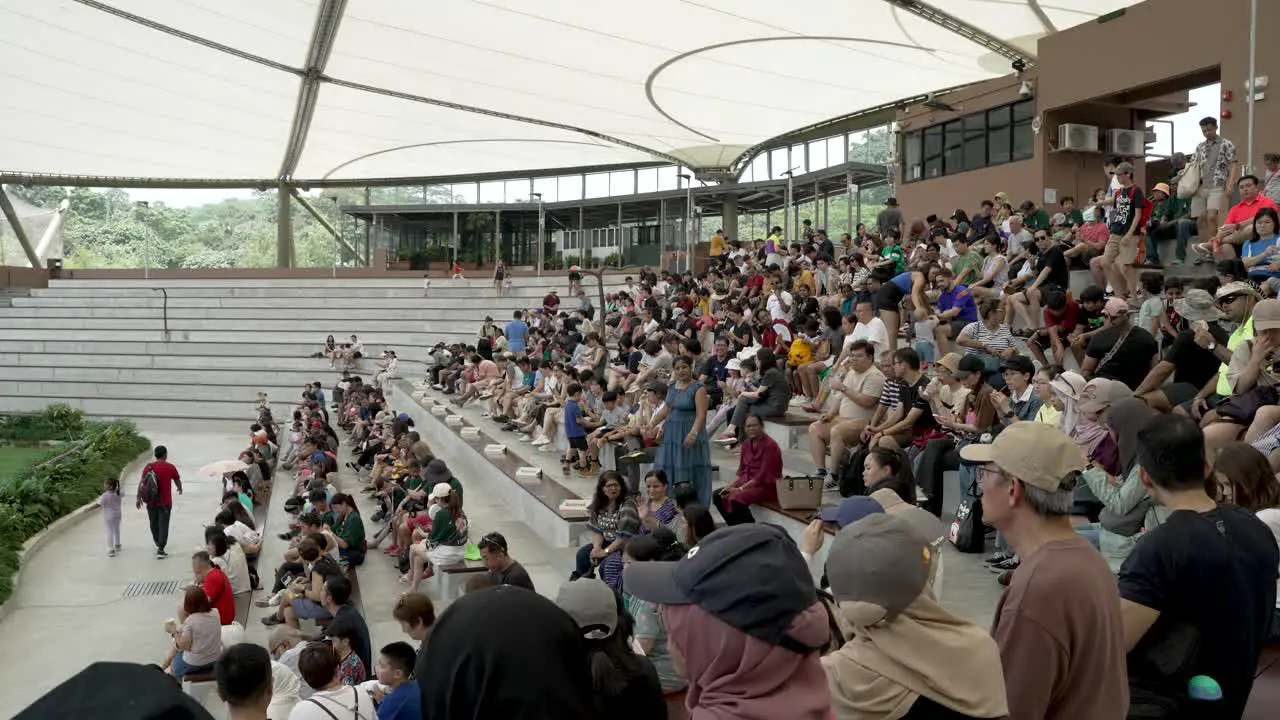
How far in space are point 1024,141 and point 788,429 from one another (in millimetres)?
12244

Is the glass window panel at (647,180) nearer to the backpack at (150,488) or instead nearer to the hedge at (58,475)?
the hedge at (58,475)

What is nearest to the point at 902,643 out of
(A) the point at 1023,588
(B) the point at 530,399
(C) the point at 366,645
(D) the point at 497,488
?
(A) the point at 1023,588

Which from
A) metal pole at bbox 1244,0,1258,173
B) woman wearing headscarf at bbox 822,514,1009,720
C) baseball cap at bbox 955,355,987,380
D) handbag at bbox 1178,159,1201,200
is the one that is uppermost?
metal pole at bbox 1244,0,1258,173

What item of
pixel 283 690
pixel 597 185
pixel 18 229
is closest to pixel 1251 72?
pixel 283 690

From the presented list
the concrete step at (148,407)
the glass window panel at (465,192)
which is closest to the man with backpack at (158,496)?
the concrete step at (148,407)

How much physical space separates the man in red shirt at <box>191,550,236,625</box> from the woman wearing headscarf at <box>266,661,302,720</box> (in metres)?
2.85

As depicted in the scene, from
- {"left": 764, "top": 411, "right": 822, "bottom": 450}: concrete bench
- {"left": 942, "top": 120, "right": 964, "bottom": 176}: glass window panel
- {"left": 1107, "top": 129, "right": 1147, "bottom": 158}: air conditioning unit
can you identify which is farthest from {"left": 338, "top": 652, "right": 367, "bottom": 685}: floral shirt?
{"left": 942, "top": 120, "right": 964, "bottom": 176}: glass window panel

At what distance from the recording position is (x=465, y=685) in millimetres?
2010

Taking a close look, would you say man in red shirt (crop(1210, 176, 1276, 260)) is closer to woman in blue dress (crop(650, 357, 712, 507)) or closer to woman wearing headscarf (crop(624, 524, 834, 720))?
woman in blue dress (crop(650, 357, 712, 507))

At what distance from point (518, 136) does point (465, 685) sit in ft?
104

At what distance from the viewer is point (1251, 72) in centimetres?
1296

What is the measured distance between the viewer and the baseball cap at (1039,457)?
2.40 m

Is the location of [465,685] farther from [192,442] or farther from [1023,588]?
[192,442]

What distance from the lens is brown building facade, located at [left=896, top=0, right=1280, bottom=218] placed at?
14.1m
